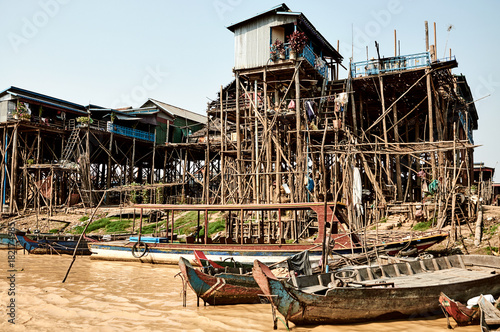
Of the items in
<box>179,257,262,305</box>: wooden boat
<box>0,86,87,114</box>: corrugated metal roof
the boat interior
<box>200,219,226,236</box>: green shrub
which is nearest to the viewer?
the boat interior

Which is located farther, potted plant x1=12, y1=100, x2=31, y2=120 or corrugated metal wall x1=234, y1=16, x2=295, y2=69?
potted plant x1=12, y1=100, x2=31, y2=120

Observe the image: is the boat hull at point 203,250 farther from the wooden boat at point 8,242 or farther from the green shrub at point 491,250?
the wooden boat at point 8,242

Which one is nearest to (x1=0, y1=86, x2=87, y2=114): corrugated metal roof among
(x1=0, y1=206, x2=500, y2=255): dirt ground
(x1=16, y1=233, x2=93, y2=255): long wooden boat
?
(x1=0, y1=206, x2=500, y2=255): dirt ground

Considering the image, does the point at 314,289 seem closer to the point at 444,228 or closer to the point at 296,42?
the point at 444,228

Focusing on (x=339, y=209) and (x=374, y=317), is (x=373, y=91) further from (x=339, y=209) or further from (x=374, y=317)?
(x=374, y=317)

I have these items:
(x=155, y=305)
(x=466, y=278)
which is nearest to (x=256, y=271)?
(x=155, y=305)

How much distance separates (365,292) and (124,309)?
5493 mm

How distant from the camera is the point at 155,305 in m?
9.55

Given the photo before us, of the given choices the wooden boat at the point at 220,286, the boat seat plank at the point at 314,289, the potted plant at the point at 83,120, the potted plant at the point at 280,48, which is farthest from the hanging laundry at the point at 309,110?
the potted plant at the point at 83,120

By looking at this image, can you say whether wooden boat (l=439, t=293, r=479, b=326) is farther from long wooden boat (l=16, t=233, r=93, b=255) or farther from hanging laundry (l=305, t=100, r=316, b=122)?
long wooden boat (l=16, t=233, r=93, b=255)

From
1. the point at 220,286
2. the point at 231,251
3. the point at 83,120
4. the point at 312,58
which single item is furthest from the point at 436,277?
the point at 83,120

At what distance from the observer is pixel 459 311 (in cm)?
766

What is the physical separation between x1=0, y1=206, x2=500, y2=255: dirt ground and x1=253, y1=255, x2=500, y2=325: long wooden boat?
392 centimetres

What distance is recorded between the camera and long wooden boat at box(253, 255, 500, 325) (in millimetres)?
7438
